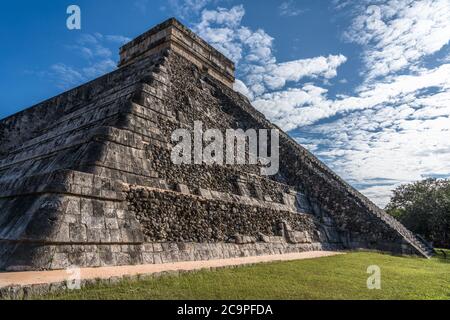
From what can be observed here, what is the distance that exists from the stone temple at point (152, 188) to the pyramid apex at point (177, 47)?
0.19 ft

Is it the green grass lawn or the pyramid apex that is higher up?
the pyramid apex

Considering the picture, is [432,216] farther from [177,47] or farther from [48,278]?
[48,278]

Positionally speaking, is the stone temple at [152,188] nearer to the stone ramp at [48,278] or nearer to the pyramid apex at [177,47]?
the pyramid apex at [177,47]

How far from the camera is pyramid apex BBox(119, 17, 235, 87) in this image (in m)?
13.1

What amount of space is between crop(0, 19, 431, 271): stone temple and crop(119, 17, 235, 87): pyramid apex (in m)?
0.06

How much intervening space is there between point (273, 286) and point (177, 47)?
36.9 ft

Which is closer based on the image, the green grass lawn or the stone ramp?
the stone ramp

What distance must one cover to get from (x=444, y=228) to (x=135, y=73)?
20332 mm

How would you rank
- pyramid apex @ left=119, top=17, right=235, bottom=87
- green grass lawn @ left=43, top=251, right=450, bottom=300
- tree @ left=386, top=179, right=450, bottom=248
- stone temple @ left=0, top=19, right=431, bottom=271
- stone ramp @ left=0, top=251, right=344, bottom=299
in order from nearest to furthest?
1. stone ramp @ left=0, top=251, right=344, bottom=299
2. green grass lawn @ left=43, top=251, right=450, bottom=300
3. stone temple @ left=0, top=19, right=431, bottom=271
4. pyramid apex @ left=119, top=17, right=235, bottom=87
5. tree @ left=386, top=179, right=450, bottom=248

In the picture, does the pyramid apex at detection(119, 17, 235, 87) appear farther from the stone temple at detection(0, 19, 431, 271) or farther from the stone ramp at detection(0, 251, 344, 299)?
the stone ramp at detection(0, 251, 344, 299)

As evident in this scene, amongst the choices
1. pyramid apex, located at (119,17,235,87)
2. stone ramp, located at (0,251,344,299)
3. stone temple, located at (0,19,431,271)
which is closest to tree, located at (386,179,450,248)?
stone temple, located at (0,19,431,271)

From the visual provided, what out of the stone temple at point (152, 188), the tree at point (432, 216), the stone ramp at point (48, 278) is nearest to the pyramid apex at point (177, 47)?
the stone temple at point (152, 188)
